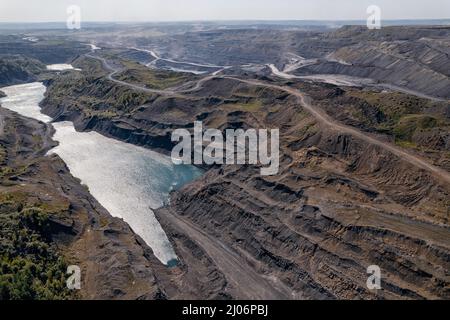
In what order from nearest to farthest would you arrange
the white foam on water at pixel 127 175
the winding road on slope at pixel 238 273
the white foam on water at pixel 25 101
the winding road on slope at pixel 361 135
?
1. the winding road on slope at pixel 238 273
2. the winding road on slope at pixel 361 135
3. the white foam on water at pixel 127 175
4. the white foam on water at pixel 25 101

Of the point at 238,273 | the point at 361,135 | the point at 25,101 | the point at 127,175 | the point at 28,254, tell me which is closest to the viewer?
the point at 28,254

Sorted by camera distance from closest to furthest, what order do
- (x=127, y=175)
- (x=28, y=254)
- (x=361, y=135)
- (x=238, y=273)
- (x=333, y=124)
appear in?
(x=28, y=254) → (x=238, y=273) → (x=361, y=135) → (x=333, y=124) → (x=127, y=175)

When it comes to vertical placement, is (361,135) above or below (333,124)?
below

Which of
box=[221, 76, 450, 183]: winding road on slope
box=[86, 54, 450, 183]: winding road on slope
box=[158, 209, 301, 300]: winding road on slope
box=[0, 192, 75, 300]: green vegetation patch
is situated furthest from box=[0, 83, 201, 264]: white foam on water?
box=[221, 76, 450, 183]: winding road on slope

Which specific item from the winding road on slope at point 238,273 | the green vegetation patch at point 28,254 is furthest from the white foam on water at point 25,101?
the winding road on slope at point 238,273

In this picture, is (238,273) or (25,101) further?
(25,101)

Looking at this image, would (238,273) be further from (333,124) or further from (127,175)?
(127,175)

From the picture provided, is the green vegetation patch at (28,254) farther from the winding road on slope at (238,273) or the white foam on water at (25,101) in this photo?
the white foam on water at (25,101)

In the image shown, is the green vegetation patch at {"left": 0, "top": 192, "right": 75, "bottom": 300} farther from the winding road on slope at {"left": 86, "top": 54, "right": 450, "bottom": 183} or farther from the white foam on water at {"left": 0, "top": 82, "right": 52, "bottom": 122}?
the white foam on water at {"left": 0, "top": 82, "right": 52, "bottom": 122}

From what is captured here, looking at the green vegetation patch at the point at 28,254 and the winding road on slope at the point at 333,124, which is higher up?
the winding road on slope at the point at 333,124

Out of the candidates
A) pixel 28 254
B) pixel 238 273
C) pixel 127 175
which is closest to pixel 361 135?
pixel 238 273

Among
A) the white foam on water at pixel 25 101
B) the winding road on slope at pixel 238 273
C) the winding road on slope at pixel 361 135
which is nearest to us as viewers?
the winding road on slope at pixel 238 273
